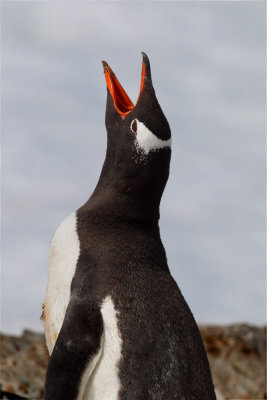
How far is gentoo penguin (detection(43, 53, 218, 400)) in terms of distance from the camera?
4.43 m

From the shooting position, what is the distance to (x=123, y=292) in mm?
4594

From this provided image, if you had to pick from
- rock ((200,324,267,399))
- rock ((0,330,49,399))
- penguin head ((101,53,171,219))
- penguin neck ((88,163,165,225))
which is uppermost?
penguin head ((101,53,171,219))

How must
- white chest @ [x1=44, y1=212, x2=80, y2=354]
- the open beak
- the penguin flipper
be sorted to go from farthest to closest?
the open beak
white chest @ [x1=44, y1=212, x2=80, y2=354]
the penguin flipper

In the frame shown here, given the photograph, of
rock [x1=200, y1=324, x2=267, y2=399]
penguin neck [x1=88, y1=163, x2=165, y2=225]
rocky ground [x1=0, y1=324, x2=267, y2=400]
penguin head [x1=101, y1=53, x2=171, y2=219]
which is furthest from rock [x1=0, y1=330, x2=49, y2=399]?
penguin head [x1=101, y1=53, x2=171, y2=219]

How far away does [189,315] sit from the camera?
4820mm

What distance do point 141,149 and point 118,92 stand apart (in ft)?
2.21

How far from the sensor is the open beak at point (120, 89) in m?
5.21

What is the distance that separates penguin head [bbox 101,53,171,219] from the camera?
4.88 m

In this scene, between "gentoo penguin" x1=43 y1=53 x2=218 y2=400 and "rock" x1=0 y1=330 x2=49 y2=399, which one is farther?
"rock" x1=0 y1=330 x2=49 y2=399

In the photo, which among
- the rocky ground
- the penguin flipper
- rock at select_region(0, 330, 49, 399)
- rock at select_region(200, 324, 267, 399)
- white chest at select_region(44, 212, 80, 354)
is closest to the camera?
the penguin flipper

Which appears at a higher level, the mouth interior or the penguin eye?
the mouth interior

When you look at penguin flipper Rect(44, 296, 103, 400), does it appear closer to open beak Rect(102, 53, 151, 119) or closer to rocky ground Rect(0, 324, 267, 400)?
open beak Rect(102, 53, 151, 119)

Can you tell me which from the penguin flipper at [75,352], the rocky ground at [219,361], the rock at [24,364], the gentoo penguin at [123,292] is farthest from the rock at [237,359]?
the penguin flipper at [75,352]

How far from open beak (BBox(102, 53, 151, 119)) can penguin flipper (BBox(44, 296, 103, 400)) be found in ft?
4.90
